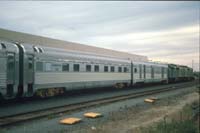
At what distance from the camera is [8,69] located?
50.2 ft

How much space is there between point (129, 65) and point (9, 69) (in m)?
16.9

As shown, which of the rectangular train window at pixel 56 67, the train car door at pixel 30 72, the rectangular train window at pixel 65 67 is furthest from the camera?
the rectangular train window at pixel 65 67

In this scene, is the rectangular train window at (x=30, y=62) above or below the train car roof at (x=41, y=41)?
below

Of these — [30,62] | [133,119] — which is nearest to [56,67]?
[30,62]

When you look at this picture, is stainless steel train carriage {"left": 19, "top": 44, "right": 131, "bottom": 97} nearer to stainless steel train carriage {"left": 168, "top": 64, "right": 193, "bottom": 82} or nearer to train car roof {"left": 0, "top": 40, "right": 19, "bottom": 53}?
train car roof {"left": 0, "top": 40, "right": 19, "bottom": 53}

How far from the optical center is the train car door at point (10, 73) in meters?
15.4

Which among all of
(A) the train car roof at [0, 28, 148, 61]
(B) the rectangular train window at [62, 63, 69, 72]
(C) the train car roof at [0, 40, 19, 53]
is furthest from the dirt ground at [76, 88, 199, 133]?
(A) the train car roof at [0, 28, 148, 61]

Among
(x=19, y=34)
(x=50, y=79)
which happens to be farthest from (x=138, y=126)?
(x=19, y=34)

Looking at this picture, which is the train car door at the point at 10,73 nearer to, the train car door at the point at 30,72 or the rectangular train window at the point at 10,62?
the rectangular train window at the point at 10,62

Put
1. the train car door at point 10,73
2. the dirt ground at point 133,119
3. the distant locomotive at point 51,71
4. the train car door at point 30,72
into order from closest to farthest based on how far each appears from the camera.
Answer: the dirt ground at point 133,119 < the train car door at point 10,73 < the distant locomotive at point 51,71 < the train car door at point 30,72

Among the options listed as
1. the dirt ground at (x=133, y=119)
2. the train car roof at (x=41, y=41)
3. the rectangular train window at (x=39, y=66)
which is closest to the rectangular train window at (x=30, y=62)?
the rectangular train window at (x=39, y=66)

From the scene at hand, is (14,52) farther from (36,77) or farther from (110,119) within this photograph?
(110,119)

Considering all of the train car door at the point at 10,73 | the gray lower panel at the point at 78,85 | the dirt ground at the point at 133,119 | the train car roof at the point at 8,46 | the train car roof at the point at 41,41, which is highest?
the train car roof at the point at 41,41

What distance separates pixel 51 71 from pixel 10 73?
3.64 meters
